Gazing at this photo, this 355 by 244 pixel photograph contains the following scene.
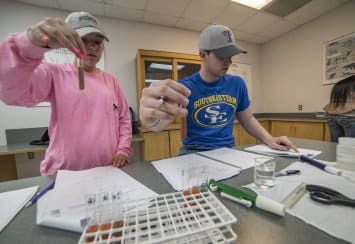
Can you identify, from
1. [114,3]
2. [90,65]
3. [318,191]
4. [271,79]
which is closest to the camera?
[318,191]

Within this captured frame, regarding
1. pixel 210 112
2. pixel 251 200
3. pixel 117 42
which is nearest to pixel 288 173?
pixel 251 200

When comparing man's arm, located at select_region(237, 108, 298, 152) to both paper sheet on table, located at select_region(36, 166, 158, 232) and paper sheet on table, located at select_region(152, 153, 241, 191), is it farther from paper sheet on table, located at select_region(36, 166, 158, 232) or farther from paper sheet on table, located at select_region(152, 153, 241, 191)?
paper sheet on table, located at select_region(36, 166, 158, 232)

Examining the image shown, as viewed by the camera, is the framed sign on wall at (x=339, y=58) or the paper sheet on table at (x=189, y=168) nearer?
the paper sheet on table at (x=189, y=168)

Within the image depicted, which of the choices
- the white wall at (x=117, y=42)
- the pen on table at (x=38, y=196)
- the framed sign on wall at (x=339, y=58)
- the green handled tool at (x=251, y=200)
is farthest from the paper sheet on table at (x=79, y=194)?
the framed sign on wall at (x=339, y=58)

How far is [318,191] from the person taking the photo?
0.44 metres

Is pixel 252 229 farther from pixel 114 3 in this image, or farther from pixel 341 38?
pixel 341 38

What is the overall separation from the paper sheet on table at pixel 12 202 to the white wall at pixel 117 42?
2.12 meters

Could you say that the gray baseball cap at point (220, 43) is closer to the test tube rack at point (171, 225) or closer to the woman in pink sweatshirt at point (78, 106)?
the woman in pink sweatshirt at point (78, 106)

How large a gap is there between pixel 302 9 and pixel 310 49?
2.28ft

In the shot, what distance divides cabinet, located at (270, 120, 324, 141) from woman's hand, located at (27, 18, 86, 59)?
2982 millimetres

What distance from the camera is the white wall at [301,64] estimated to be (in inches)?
100

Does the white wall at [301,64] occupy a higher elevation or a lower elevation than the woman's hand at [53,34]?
higher

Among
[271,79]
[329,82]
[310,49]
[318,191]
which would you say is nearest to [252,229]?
[318,191]

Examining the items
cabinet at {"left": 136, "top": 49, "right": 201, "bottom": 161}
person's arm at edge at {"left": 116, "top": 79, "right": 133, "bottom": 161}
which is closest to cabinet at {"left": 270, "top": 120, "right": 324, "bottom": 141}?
cabinet at {"left": 136, "top": 49, "right": 201, "bottom": 161}
